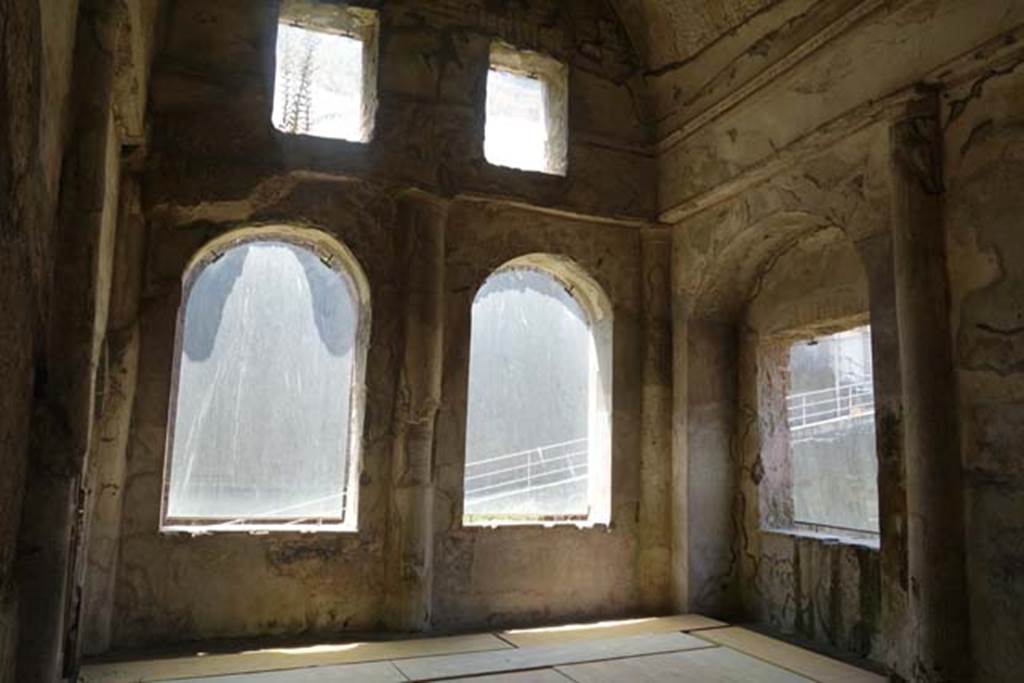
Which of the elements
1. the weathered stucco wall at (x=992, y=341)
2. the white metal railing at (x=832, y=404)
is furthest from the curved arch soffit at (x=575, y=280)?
the weathered stucco wall at (x=992, y=341)

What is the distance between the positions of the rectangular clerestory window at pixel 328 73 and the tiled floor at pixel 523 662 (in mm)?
3686

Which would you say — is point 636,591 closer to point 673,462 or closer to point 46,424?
point 673,462

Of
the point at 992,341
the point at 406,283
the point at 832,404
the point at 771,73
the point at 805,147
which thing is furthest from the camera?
the point at 832,404

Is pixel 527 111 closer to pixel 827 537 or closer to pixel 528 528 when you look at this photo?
pixel 528 528

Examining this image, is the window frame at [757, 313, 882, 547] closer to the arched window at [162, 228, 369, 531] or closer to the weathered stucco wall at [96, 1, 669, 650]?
the weathered stucco wall at [96, 1, 669, 650]

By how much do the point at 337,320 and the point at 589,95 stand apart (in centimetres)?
288

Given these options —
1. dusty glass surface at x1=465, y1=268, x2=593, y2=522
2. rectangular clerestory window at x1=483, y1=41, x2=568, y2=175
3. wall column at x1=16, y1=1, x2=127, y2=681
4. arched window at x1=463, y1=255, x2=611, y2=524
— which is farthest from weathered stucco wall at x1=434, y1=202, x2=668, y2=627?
wall column at x1=16, y1=1, x2=127, y2=681

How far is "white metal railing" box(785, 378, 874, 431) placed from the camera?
7477 millimetres

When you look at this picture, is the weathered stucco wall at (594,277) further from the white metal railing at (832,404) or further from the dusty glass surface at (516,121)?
the white metal railing at (832,404)

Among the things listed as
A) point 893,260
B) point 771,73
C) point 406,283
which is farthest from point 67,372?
point 771,73

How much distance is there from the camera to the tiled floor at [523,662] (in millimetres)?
4176

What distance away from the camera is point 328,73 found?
5.85 meters

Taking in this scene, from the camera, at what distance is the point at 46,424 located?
121 inches

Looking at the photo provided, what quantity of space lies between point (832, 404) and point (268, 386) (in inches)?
229
